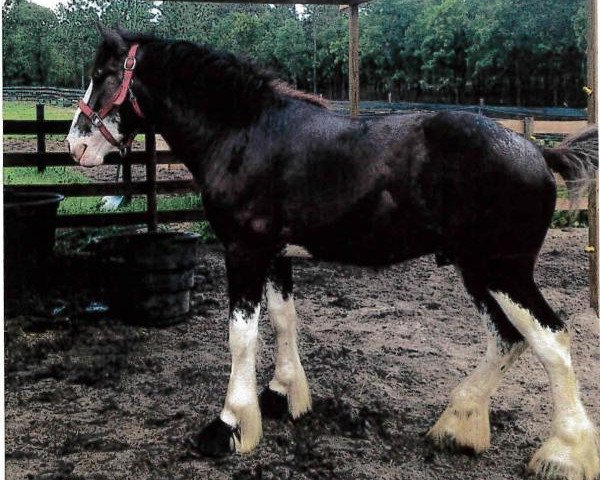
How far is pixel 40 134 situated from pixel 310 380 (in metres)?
2.57

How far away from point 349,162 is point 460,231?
54cm

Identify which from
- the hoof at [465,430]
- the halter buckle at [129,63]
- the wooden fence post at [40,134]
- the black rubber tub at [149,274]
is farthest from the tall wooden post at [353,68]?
the hoof at [465,430]

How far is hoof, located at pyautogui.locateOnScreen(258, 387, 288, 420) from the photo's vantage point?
328 centimetres

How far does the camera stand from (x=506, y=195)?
262cm

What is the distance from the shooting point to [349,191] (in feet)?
9.23

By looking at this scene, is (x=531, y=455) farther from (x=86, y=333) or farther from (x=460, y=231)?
(x=86, y=333)

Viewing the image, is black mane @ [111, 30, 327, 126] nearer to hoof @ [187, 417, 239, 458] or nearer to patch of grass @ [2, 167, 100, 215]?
hoof @ [187, 417, 239, 458]

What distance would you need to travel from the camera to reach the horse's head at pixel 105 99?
2977 millimetres

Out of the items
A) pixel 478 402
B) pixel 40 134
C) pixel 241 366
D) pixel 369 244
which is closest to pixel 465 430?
pixel 478 402

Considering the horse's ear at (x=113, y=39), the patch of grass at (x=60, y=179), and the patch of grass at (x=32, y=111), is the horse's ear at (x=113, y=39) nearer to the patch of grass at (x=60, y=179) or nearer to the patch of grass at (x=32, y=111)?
the patch of grass at (x=32, y=111)

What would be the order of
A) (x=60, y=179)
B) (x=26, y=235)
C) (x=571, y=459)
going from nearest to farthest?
1. (x=571, y=459)
2. (x=26, y=235)
3. (x=60, y=179)

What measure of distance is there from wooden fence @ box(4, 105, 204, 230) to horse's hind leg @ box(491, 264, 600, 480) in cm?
331

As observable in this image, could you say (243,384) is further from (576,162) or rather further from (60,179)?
(60,179)

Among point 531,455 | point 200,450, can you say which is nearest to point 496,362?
point 531,455
